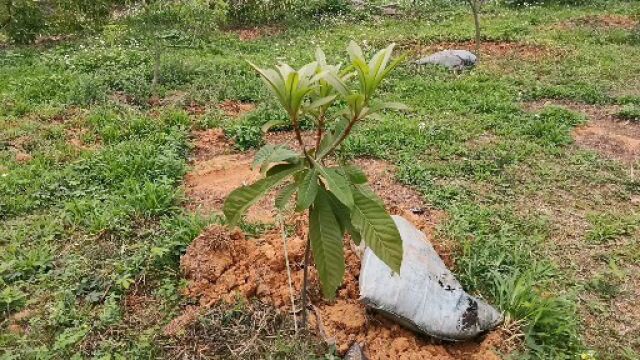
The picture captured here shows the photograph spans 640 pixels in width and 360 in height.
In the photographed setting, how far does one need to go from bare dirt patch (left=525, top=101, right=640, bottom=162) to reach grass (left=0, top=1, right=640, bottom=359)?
147mm

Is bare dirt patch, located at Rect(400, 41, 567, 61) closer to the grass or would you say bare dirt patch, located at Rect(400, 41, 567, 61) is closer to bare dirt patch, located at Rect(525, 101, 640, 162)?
the grass

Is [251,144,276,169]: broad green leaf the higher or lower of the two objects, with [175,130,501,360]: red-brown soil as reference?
higher

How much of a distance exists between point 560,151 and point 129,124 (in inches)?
162

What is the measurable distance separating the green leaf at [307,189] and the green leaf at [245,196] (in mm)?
92

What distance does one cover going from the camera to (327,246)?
2260 millimetres

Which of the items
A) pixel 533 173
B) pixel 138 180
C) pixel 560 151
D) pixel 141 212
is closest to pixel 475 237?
pixel 533 173

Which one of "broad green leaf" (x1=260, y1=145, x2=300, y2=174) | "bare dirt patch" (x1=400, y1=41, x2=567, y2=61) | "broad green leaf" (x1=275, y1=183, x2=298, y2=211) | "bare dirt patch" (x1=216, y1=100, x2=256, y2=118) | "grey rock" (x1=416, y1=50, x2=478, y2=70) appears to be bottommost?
"bare dirt patch" (x1=400, y1=41, x2=567, y2=61)

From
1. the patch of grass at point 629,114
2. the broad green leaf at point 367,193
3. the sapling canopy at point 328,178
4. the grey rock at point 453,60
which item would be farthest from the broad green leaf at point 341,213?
the grey rock at point 453,60

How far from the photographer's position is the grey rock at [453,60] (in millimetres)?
7840

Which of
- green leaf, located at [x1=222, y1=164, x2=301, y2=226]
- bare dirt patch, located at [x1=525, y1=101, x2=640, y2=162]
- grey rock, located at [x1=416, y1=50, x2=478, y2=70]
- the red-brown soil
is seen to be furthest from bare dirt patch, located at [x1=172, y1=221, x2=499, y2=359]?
grey rock, located at [x1=416, y1=50, x2=478, y2=70]

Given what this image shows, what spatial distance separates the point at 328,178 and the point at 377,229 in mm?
273

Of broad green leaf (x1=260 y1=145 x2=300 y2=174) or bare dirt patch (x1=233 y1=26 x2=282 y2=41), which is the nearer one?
broad green leaf (x1=260 y1=145 x2=300 y2=174)

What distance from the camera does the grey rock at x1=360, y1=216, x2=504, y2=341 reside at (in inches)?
109

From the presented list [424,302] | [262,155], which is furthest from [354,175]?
[424,302]
